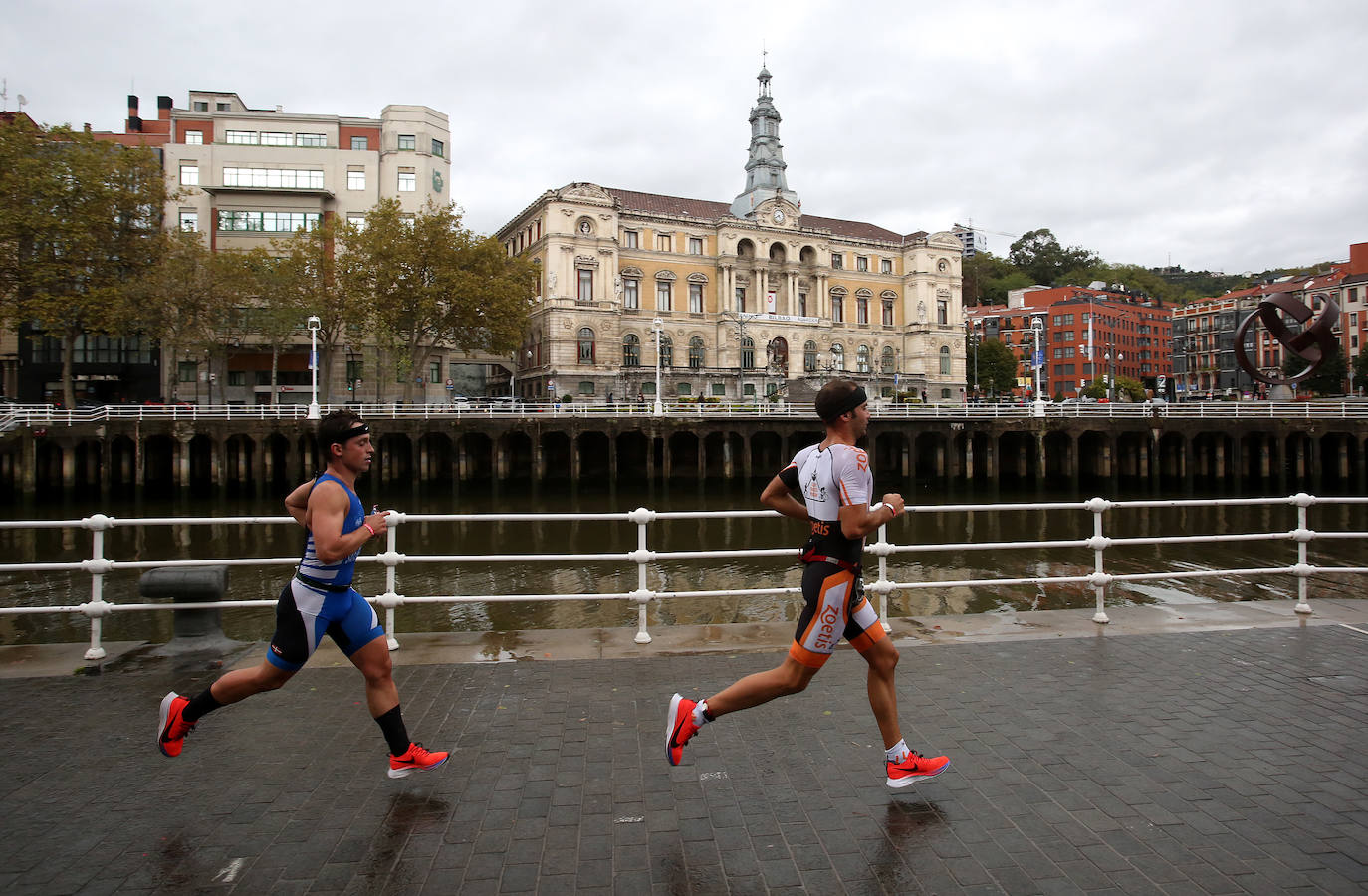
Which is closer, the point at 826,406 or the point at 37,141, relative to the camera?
the point at 826,406

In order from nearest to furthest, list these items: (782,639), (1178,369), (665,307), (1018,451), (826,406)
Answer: (826,406) < (782,639) < (1018,451) < (665,307) < (1178,369)

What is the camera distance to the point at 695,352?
69188 millimetres

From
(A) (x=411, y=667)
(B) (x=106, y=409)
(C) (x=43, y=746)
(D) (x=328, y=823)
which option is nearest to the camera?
(D) (x=328, y=823)

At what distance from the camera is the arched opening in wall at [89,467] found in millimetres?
35656

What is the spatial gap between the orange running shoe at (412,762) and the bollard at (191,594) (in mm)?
3209

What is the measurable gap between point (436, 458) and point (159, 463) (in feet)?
40.8

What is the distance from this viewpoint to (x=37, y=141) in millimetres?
39219

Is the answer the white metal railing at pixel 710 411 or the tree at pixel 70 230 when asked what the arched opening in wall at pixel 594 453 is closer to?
the white metal railing at pixel 710 411

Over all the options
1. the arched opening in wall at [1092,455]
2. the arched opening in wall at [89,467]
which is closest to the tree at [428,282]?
the arched opening in wall at [89,467]

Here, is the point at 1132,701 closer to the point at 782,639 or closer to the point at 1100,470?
the point at 782,639

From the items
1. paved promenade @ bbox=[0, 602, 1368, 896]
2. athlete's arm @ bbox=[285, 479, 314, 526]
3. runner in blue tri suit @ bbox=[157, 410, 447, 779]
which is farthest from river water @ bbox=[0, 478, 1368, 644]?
athlete's arm @ bbox=[285, 479, 314, 526]

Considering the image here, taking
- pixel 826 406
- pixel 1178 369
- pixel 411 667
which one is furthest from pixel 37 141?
pixel 1178 369

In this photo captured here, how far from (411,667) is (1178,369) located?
128 m

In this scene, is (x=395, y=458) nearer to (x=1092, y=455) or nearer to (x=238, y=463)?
(x=238, y=463)
